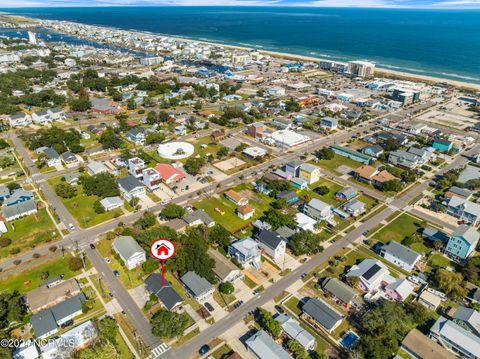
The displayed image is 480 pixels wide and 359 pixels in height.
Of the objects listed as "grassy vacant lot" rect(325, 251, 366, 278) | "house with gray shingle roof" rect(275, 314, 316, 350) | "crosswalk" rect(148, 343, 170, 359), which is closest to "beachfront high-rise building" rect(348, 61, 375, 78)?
"grassy vacant lot" rect(325, 251, 366, 278)

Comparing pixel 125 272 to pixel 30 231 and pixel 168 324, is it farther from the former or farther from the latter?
pixel 30 231

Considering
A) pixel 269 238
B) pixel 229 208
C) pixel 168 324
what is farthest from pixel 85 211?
pixel 269 238

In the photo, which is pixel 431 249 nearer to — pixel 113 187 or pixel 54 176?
pixel 113 187

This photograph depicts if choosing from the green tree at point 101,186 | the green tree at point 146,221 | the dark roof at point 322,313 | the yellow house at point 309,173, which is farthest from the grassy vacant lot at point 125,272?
the yellow house at point 309,173

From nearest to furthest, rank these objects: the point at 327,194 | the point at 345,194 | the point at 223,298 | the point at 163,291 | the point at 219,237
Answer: the point at 163,291
the point at 223,298
the point at 219,237
the point at 345,194
the point at 327,194

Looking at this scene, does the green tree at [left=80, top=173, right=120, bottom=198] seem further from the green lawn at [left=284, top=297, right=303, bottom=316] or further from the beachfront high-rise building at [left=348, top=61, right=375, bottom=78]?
the beachfront high-rise building at [left=348, top=61, right=375, bottom=78]

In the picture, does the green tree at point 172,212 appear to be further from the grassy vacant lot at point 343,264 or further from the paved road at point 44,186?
the grassy vacant lot at point 343,264
